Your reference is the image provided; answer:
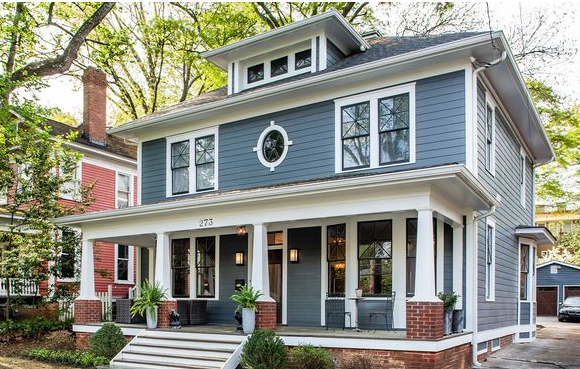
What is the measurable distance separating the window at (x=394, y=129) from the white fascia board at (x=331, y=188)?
1969mm

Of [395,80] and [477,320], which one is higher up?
[395,80]

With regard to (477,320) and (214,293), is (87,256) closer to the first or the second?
(214,293)

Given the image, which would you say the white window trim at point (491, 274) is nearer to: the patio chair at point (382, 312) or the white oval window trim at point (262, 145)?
the patio chair at point (382, 312)

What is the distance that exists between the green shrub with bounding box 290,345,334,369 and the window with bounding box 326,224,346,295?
2.59 metres

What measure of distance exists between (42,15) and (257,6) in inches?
432

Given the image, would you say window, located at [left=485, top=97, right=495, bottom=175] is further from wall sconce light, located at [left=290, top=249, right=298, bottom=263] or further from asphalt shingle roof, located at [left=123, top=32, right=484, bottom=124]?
wall sconce light, located at [left=290, top=249, right=298, bottom=263]

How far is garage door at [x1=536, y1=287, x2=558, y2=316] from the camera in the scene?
31047 millimetres

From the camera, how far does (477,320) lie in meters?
10.8

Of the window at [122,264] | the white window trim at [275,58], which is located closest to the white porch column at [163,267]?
the white window trim at [275,58]

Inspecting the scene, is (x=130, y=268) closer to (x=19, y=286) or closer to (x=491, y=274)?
(x=19, y=286)

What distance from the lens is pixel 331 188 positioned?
9.66m

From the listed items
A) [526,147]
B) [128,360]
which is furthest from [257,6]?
[128,360]

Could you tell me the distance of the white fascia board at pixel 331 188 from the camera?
338 inches

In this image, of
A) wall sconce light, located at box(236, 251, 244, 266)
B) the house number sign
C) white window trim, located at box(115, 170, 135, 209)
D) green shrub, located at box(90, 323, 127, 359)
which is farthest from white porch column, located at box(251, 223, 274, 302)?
white window trim, located at box(115, 170, 135, 209)
